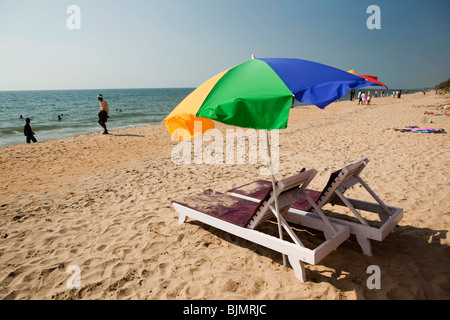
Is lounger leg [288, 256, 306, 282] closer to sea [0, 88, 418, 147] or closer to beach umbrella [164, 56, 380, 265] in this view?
beach umbrella [164, 56, 380, 265]

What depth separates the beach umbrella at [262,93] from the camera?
6.68 feet

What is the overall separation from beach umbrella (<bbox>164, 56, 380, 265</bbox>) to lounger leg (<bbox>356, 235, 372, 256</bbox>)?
4.10 feet

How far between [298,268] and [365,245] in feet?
3.45

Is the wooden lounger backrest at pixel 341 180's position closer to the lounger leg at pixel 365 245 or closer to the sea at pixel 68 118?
the lounger leg at pixel 365 245

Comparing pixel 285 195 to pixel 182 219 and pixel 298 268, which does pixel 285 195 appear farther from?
pixel 182 219

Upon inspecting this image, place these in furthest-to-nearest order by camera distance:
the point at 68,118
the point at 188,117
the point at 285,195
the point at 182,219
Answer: the point at 68,118 → the point at 182,219 → the point at 285,195 → the point at 188,117

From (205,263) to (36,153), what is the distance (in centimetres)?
1062

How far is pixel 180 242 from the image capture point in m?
3.83

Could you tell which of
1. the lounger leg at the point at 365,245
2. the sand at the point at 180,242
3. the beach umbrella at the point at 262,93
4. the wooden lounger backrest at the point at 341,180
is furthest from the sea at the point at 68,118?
the lounger leg at the point at 365,245

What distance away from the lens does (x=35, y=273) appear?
3.23m

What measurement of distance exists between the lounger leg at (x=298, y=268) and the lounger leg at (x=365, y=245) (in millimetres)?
969

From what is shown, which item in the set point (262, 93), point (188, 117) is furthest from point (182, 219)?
point (262, 93)

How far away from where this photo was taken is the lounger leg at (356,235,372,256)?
331cm

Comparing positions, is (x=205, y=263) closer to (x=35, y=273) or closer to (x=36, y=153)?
(x=35, y=273)
